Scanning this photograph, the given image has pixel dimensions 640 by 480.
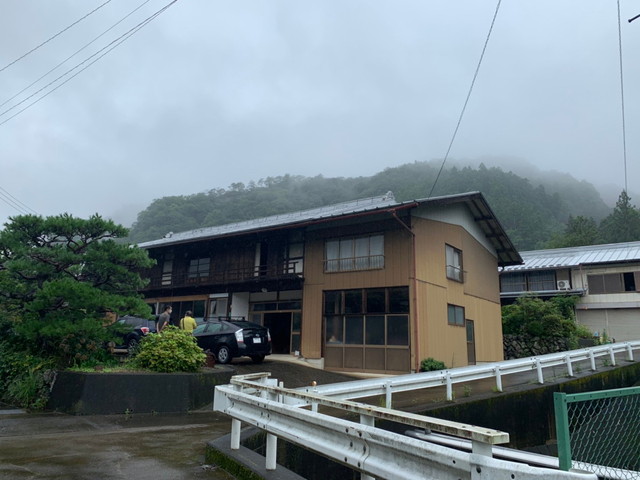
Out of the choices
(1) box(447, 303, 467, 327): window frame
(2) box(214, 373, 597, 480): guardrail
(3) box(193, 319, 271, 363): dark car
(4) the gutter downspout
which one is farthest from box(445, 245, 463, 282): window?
(2) box(214, 373, 597, 480): guardrail

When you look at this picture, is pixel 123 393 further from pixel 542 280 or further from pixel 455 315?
pixel 542 280

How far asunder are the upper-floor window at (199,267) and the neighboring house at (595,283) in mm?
20403

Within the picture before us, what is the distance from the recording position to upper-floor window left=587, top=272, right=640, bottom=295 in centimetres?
3023

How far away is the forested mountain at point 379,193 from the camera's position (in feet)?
202

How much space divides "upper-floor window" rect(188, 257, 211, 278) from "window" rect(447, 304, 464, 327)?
1170 centimetres

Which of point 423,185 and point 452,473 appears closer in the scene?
point 452,473

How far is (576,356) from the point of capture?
1321 centimetres

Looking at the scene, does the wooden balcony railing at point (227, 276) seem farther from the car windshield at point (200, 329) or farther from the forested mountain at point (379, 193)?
the forested mountain at point (379, 193)

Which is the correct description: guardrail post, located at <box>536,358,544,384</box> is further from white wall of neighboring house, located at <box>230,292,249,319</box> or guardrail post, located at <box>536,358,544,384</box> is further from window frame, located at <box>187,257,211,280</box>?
window frame, located at <box>187,257,211,280</box>

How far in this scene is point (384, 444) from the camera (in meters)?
3.00

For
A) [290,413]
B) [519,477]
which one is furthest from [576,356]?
[519,477]

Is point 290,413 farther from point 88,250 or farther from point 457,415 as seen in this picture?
point 88,250

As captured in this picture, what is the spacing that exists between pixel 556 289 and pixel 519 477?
34.4 meters

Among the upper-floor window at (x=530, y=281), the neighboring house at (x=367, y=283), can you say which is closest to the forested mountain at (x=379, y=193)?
the upper-floor window at (x=530, y=281)
